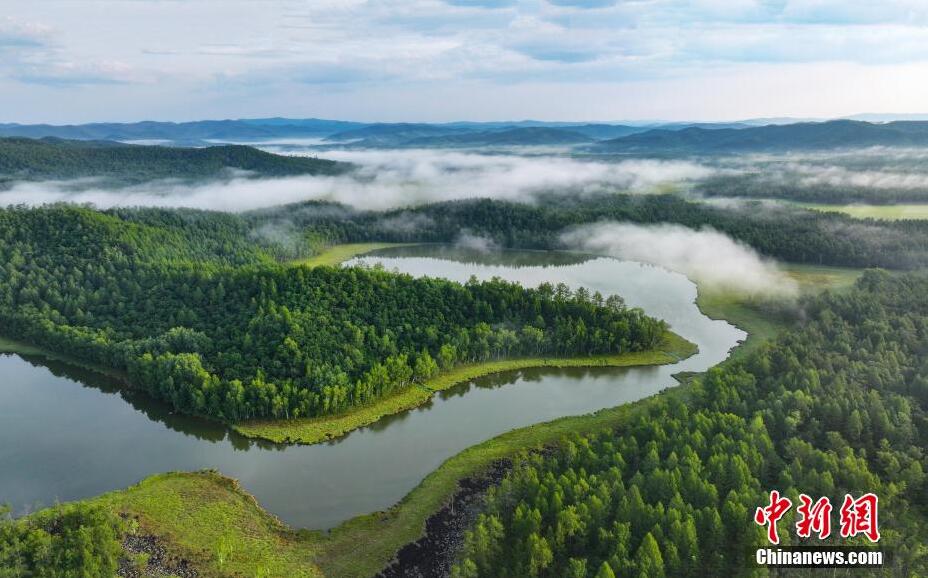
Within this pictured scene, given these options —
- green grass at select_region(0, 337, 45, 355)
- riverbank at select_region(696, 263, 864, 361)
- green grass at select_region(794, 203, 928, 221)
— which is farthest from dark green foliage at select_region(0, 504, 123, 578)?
green grass at select_region(794, 203, 928, 221)

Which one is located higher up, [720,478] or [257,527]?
[720,478]

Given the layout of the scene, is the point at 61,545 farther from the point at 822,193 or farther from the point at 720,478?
the point at 822,193

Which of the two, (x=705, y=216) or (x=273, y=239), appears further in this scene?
(x=705, y=216)

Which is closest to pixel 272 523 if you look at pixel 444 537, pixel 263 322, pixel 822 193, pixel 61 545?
pixel 444 537

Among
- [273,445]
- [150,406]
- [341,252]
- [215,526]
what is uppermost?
[341,252]

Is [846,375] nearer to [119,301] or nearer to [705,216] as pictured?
[119,301]

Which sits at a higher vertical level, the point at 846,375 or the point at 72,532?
the point at 846,375

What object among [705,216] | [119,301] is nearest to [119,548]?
[119,301]
